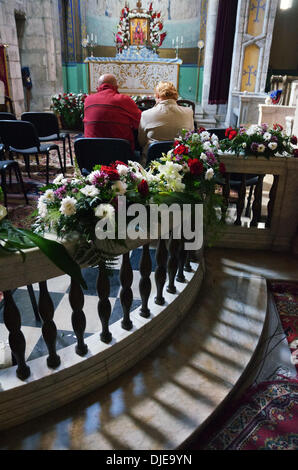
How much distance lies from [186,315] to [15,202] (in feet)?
9.05

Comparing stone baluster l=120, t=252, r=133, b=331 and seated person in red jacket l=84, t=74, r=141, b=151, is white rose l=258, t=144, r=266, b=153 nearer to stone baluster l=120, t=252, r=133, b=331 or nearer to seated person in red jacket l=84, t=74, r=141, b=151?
seated person in red jacket l=84, t=74, r=141, b=151

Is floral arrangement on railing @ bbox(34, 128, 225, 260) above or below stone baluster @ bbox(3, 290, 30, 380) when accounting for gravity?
above

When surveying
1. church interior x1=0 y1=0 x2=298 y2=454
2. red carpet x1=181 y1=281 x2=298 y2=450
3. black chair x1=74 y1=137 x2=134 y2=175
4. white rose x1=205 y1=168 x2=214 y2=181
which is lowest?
red carpet x1=181 y1=281 x2=298 y2=450

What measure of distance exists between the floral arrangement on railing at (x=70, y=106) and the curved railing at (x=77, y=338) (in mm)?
6494

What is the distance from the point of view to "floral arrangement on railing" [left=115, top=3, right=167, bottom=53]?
9.68 m

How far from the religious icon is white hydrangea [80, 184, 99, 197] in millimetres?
9766

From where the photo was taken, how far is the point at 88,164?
308 centimetres

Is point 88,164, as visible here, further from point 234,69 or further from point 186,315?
point 234,69

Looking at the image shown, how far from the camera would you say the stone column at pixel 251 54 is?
6.84 metres

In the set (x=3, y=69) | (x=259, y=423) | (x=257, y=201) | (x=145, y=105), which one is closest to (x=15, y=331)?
(x=259, y=423)

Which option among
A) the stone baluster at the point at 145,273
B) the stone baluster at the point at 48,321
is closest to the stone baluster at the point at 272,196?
the stone baluster at the point at 145,273

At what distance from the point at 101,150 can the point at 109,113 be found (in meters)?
0.43

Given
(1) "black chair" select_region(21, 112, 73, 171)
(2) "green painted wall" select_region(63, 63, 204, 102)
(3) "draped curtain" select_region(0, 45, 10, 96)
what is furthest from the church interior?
(2) "green painted wall" select_region(63, 63, 204, 102)

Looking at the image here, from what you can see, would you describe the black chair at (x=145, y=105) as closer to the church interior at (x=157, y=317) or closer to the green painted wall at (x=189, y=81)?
the church interior at (x=157, y=317)
